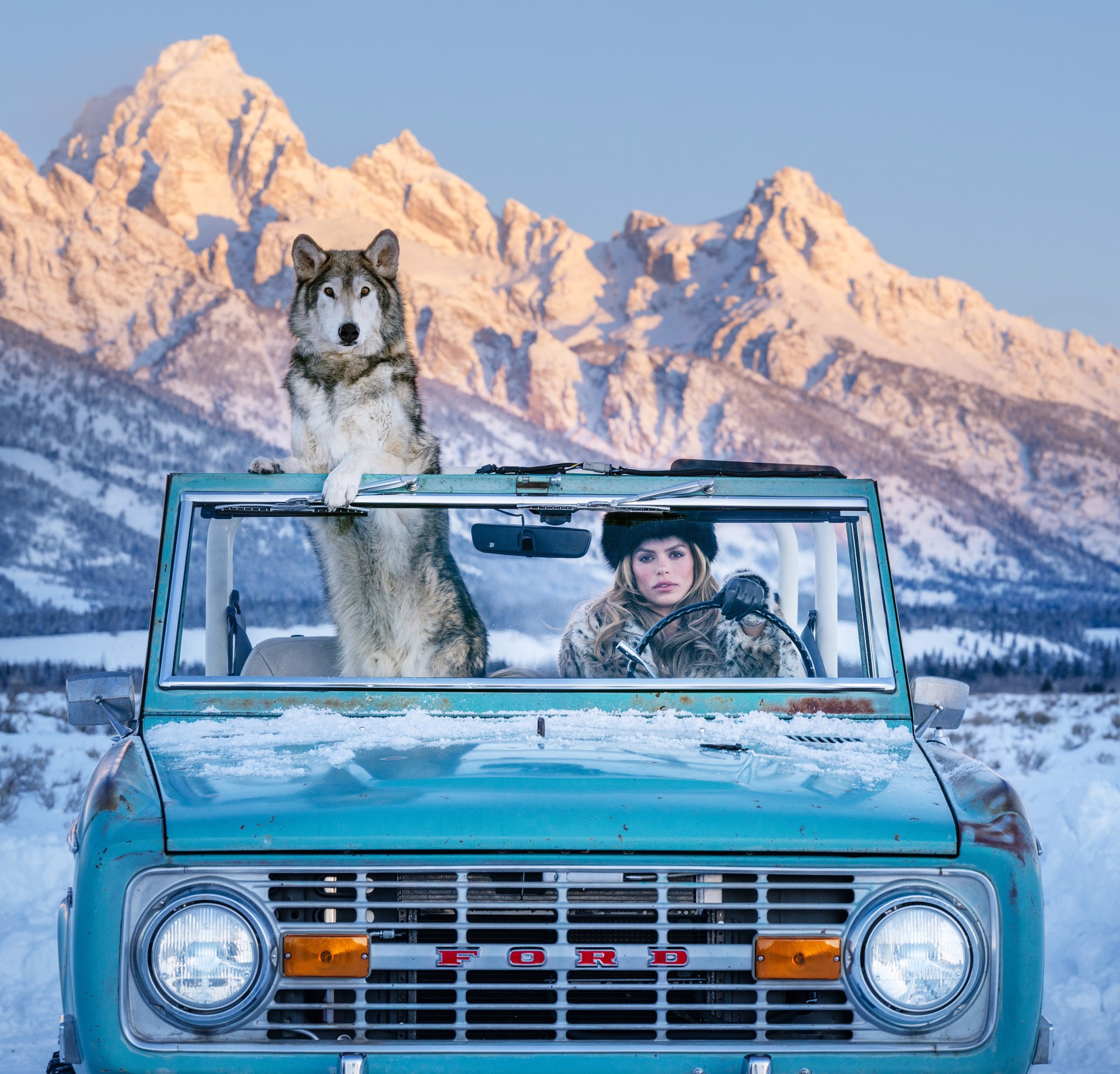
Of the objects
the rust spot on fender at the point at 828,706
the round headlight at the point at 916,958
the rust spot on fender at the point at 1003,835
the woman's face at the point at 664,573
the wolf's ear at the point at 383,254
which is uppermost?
the wolf's ear at the point at 383,254

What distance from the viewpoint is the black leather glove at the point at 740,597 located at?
4102 millimetres

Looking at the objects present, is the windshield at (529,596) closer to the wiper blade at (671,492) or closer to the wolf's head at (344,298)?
the wiper blade at (671,492)

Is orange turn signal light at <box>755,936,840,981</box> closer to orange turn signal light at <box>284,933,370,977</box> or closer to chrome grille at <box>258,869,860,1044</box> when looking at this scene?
chrome grille at <box>258,869,860,1044</box>

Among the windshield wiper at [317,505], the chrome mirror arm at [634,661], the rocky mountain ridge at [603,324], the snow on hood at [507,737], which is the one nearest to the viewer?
the snow on hood at [507,737]

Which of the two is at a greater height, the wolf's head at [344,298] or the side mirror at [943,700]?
the wolf's head at [344,298]

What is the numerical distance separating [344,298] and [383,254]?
27 centimetres

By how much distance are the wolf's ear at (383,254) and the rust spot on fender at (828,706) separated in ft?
8.80

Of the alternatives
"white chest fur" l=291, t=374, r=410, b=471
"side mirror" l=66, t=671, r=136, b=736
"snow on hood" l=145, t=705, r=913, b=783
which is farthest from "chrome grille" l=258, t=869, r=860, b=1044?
"white chest fur" l=291, t=374, r=410, b=471

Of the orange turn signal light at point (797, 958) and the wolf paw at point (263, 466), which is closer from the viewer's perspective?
the orange turn signal light at point (797, 958)

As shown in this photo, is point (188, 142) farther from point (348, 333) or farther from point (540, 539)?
point (540, 539)

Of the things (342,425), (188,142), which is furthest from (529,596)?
(188,142)

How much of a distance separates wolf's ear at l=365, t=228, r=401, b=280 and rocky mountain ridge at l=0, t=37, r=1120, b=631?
5602 centimetres

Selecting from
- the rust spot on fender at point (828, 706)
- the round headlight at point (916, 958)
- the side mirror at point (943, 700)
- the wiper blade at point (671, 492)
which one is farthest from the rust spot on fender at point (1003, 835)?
the wiper blade at point (671, 492)

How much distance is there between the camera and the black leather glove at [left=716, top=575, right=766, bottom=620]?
410cm
